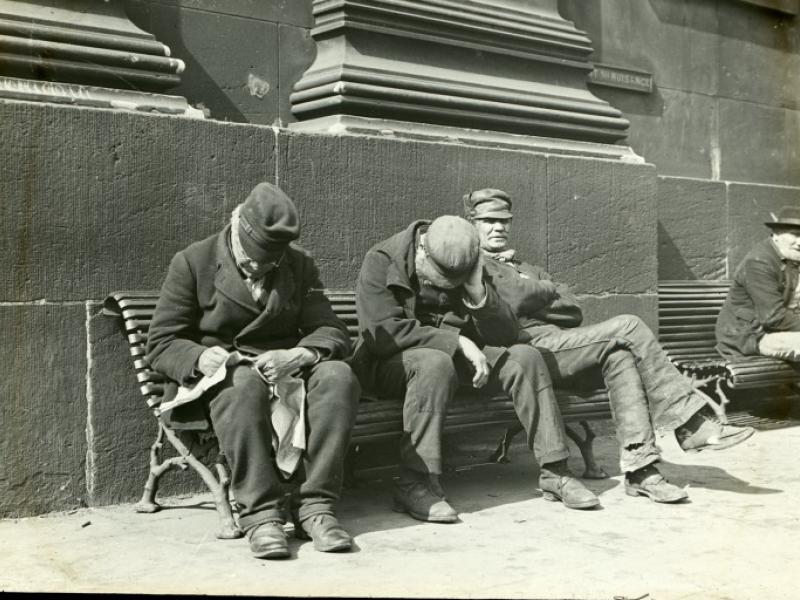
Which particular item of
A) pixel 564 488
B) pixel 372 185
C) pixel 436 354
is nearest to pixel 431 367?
pixel 436 354

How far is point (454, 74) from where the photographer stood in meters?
7.77

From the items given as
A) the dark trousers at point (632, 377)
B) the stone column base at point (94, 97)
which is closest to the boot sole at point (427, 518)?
the dark trousers at point (632, 377)

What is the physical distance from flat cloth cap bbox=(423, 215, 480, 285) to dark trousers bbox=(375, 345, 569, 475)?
0.43 meters

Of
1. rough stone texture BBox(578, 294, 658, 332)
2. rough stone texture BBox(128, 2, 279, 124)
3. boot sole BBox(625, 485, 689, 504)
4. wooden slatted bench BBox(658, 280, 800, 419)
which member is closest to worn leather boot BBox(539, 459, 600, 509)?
boot sole BBox(625, 485, 689, 504)

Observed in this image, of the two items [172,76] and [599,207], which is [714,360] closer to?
[599,207]

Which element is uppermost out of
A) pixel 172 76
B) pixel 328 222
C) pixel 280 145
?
pixel 172 76

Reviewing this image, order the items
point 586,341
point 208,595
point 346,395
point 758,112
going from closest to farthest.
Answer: point 208,595 < point 346,395 < point 586,341 < point 758,112

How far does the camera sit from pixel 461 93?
25.2 ft

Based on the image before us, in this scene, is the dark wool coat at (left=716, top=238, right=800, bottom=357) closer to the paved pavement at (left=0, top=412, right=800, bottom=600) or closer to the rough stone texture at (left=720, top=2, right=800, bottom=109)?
the paved pavement at (left=0, top=412, right=800, bottom=600)

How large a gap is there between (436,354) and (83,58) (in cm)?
249

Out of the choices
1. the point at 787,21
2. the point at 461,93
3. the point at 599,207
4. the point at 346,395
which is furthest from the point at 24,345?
the point at 787,21

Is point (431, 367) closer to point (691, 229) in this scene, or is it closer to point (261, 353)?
point (261, 353)

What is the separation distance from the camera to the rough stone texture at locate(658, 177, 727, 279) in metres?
9.52

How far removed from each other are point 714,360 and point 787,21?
16.3ft
